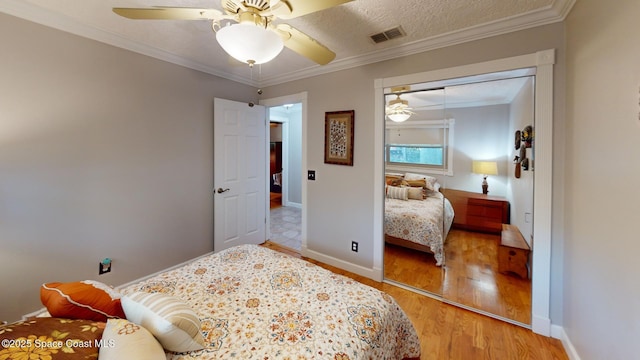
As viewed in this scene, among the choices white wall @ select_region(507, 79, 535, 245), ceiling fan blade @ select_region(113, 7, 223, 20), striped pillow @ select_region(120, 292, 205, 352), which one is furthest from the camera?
white wall @ select_region(507, 79, 535, 245)

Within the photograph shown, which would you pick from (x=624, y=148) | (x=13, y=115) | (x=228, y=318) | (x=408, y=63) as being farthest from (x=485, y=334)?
(x=13, y=115)

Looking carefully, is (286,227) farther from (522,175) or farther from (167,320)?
(167,320)

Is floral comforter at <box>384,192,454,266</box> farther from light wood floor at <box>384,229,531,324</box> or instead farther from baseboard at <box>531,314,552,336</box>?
baseboard at <box>531,314,552,336</box>

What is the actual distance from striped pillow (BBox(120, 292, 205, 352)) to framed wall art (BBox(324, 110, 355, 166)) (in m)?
2.15

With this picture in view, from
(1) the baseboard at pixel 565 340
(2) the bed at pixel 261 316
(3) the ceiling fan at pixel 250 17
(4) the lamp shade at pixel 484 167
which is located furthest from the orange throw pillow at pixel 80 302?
(4) the lamp shade at pixel 484 167

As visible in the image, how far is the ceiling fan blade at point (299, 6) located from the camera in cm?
115

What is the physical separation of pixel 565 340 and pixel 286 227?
146 inches

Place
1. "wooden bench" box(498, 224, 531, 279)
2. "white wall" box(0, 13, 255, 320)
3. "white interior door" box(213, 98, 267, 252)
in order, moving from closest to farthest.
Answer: "white wall" box(0, 13, 255, 320), "wooden bench" box(498, 224, 531, 279), "white interior door" box(213, 98, 267, 252)

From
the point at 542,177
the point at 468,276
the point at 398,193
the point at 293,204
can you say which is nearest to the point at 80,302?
the point at 398,193

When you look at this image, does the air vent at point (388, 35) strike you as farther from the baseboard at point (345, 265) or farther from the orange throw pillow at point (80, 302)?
the orange throw pillow at point (80, 302)

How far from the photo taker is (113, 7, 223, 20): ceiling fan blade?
1.26 meters

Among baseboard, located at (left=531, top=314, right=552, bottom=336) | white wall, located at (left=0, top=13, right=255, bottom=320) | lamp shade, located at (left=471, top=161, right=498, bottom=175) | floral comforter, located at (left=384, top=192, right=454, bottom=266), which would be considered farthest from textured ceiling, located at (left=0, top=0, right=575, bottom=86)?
baseboard, located at (left=531, top=314, right=552, bottom=336)

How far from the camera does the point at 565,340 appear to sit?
1.76 m

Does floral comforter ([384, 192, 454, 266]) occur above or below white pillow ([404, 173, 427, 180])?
below
